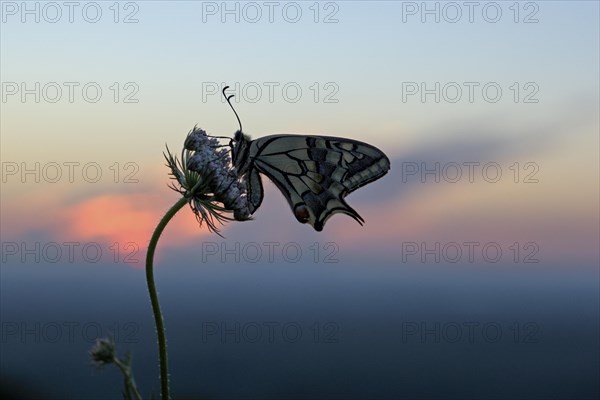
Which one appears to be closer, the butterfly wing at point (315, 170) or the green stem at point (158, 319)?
the green stem at point (158, 319)

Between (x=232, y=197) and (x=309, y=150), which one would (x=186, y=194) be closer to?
(x=232, y=197)

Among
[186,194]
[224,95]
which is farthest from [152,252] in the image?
[224,95]

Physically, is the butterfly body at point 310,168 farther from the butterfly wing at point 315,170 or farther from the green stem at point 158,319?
the green stem at point 158,319

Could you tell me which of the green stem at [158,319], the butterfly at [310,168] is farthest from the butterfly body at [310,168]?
the green stem at [158,319]

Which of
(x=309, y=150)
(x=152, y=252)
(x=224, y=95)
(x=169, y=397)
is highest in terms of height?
(x=224, y=95)

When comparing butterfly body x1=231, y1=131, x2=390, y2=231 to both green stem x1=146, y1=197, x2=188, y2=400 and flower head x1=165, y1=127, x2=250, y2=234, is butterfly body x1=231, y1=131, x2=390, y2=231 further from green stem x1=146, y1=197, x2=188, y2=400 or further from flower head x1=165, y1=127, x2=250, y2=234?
green stem x1=146, y1=197, x2=188, y2=400

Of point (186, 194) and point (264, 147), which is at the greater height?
point (264, 147)

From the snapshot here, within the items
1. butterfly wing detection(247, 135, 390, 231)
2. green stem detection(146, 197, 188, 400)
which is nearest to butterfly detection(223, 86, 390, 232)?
butterfly wing detection(247, 135, 390, 231)

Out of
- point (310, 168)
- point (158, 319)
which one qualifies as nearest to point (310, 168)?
point (310, 168)

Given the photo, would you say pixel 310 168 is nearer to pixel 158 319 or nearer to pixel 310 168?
pixel 310 168
